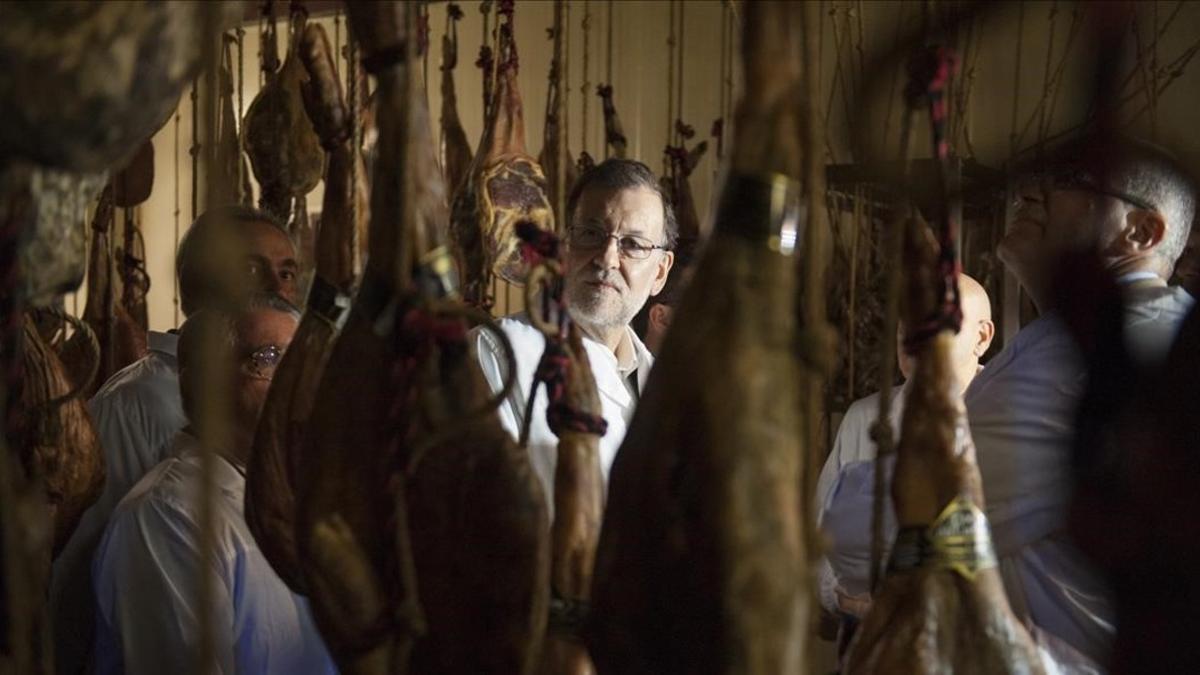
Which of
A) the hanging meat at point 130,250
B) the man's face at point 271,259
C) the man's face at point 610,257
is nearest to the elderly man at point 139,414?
the man's face at point 271,259

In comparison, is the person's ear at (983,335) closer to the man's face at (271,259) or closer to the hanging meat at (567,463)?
the man's face at (271,259)

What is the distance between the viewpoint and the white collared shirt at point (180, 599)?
1.83m

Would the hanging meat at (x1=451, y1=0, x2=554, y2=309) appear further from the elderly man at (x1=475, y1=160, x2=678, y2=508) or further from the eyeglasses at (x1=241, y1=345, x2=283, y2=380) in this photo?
→ the eyeglasses at (x1=241, y1=345, x2=283, y2=380)

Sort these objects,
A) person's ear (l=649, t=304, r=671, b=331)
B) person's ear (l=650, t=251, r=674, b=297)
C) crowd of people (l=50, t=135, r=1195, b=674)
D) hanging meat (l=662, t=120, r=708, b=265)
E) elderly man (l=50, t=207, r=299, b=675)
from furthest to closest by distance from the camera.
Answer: hanging meat (l=662, t=120, r=708, b=265)
person's ear (l=649, t=304, r=671, b=331)
person's ear (l=650, t=251, r=674, b=297)
elderly man (l=50, t=207, r=299, b=675)
crowd of people (l=50, t=135, r=1195, b=674)

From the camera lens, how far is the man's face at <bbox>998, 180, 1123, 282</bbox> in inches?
35.7

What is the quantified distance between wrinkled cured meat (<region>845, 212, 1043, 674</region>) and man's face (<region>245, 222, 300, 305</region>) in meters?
1.41

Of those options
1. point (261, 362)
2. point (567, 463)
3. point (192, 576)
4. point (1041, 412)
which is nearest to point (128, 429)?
point (192, 576)

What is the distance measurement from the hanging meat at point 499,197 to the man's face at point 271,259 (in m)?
0.30

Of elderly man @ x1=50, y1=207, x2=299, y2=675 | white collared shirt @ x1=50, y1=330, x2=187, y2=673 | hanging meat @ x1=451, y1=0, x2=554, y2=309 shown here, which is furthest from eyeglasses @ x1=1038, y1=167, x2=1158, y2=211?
white collared shirt @ x1=50, y1=330, x2=187, y2=673

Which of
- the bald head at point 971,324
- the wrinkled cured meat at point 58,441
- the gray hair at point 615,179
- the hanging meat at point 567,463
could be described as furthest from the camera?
the gray hair at point 615,179

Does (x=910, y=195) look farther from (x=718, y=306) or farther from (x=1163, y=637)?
(x=1163, y=637)

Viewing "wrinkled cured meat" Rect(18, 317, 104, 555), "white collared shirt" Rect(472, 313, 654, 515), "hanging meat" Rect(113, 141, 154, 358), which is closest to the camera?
"wrinkled cured meat" Rect(18, 317, 104, 555)

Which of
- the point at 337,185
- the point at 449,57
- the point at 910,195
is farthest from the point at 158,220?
the point at 910,195

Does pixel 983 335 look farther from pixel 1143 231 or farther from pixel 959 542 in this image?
pixel 959 542
